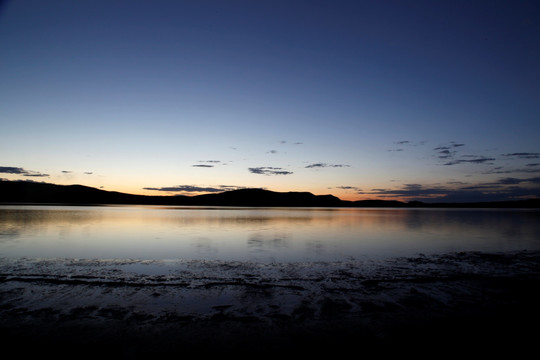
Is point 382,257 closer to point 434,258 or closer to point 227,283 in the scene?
point 434,258

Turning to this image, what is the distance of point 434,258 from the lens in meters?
15.6

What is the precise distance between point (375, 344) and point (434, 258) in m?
11.9

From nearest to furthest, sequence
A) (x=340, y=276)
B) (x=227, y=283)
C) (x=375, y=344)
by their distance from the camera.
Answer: (x=375, y=344) → (x=227, y=283) → (x=340, y=276)

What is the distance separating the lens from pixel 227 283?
995cm

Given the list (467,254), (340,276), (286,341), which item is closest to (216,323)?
(286,341)

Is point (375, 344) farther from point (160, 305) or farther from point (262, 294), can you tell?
point (160, 305)

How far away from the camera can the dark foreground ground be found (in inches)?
216

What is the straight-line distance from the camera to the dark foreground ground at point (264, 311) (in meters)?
5.49

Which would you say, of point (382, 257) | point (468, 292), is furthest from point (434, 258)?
point (468, 292)

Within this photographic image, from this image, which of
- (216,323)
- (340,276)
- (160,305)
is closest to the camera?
(216,323)

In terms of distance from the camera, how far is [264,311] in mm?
7367

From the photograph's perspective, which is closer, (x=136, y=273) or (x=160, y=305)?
(x=160, y=305)

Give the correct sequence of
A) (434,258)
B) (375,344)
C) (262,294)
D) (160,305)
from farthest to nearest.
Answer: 1. (434,258)
2. (262,294)
3. (160,305)
4. (375,344)

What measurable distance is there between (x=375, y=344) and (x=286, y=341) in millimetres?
1653
